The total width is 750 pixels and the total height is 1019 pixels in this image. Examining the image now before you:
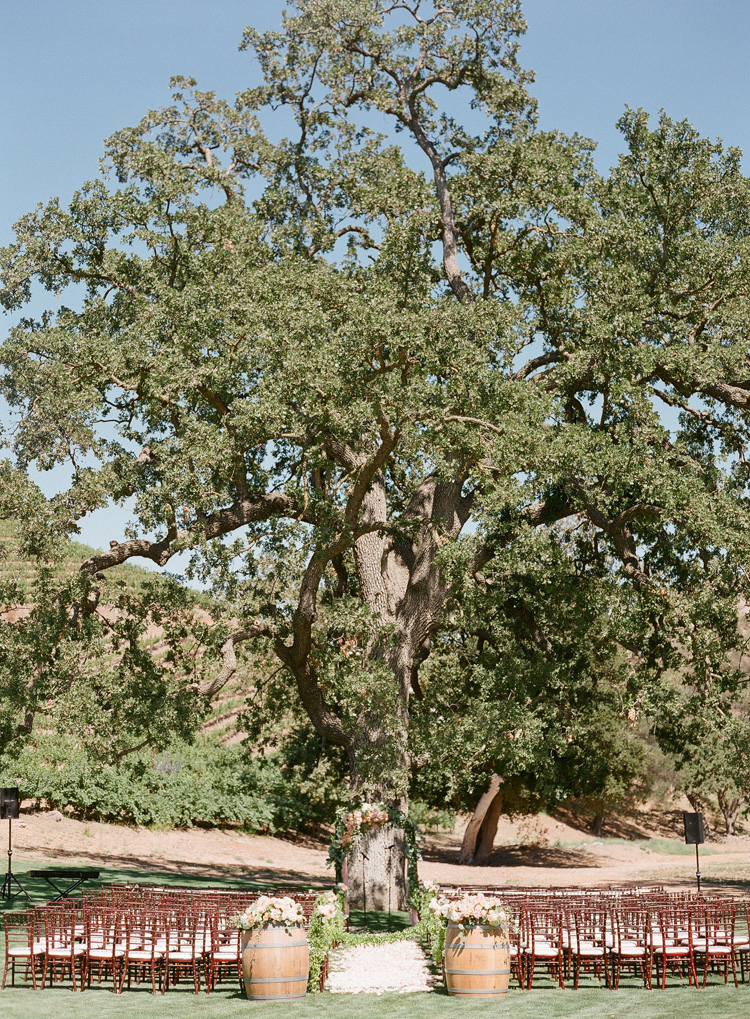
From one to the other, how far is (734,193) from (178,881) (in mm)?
18392

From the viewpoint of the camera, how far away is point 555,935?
38.6 feet

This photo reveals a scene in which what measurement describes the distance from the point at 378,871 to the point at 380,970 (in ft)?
19.1

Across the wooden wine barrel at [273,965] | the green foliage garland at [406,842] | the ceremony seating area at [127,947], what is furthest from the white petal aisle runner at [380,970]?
the green foliage garland at [406,842]

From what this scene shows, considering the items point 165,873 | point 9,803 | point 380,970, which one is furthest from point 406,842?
point 165,873

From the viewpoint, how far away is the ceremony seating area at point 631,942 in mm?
11109

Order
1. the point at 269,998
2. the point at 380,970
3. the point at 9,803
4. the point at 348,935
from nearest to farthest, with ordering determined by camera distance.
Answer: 1. the point at 269,998
2. the point at 380,970
3. the point at 348,935
4. the point at 9,803

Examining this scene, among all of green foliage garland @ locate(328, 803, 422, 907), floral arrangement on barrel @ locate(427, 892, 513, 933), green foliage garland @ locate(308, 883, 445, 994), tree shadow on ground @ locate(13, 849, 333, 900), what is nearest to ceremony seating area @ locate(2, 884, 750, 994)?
green foliage garland @ locate(308, 883, 445, 994)

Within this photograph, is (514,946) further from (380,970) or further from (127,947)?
(127,947)

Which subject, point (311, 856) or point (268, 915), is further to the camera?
point (311, 856)

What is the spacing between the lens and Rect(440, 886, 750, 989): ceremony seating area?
437 inches

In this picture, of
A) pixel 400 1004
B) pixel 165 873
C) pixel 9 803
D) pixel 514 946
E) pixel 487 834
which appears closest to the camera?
pixel 400 1004

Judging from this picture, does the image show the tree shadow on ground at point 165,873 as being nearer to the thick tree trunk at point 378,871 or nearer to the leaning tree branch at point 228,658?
the leaning tree branch at point 228,658

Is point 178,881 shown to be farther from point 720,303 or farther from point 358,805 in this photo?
point 720,303

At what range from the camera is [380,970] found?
488 inches
